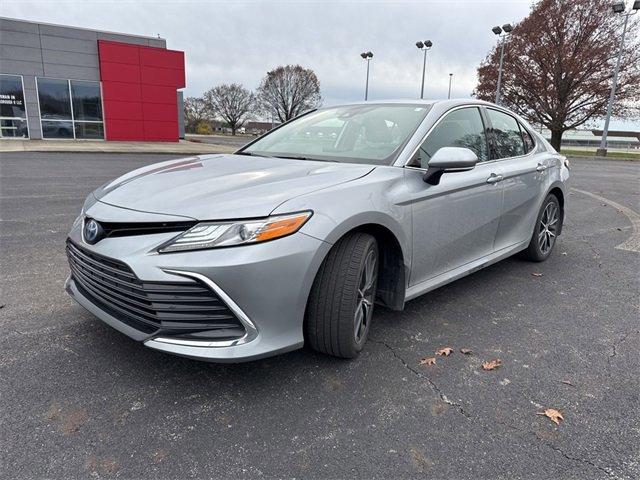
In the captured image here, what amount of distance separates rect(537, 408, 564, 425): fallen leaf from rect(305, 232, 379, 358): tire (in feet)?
3.38

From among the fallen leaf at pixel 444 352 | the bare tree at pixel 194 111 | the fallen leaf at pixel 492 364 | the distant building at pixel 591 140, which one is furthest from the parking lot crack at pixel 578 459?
the bare tree at pixel 194 111

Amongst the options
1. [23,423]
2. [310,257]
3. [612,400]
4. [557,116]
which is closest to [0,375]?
[23,423]

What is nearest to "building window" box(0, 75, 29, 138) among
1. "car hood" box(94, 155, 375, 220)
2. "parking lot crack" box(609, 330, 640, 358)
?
"car hood" box(94, 155, 375, 220)

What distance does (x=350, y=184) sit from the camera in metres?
2.57

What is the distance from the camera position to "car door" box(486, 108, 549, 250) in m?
3.94

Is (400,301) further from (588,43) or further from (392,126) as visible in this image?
(588,43)

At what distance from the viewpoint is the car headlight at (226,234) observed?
83.7 inches

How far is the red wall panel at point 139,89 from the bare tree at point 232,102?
4724cm

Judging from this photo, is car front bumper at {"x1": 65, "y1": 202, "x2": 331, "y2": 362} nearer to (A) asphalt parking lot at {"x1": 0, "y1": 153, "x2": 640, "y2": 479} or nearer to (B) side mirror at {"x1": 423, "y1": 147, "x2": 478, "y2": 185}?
(A) asphalt parking lot at {"x1": 0, "y1": 153, "x2": 640, "y2": 479}

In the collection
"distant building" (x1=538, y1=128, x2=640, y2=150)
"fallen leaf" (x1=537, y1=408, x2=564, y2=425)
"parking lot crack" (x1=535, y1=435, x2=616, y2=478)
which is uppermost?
"distant building" (x1=538, y1=128, x2=640, y2=150)

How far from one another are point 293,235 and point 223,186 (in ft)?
1.83

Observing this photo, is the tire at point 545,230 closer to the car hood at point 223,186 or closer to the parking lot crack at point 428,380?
the parking lot crack at point 428,380

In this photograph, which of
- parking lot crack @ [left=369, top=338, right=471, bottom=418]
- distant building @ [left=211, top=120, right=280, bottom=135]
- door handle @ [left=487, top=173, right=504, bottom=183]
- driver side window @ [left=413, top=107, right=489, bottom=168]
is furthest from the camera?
distant building @ [left=211, top=120, right=280, bottom=135]

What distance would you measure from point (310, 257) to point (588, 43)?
38.5m
